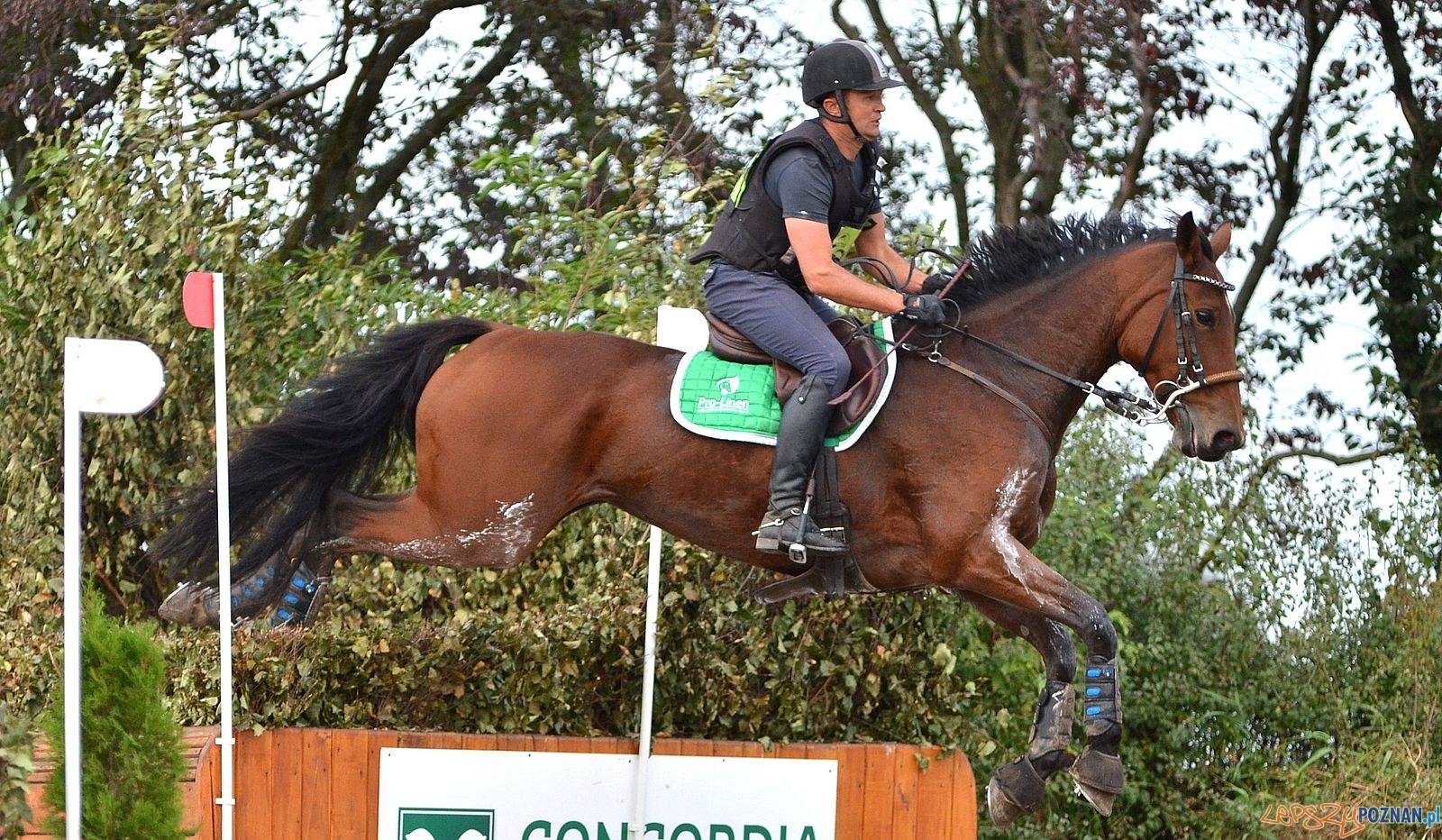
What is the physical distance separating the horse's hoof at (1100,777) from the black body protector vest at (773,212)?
5.80 ft

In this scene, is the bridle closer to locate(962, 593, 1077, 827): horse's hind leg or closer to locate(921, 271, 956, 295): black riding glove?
locate(921, 271, 956, 295): black riding glove

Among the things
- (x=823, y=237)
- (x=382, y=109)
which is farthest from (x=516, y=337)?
(x=382, y=109)

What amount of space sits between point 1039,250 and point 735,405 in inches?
46.8

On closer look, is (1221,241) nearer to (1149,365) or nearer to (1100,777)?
(1149,365)

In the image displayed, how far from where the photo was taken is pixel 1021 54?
11883 mm

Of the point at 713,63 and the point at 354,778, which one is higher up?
the point at 713,63

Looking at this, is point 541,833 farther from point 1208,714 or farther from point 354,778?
point 1208,714

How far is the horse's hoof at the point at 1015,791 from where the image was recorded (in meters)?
4.82

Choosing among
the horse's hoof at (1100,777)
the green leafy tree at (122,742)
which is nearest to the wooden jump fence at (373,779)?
the green leafy tree at (122,742)

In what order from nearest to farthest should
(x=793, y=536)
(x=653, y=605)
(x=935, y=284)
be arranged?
(x=793, y=536)
(x=935, y=284)
(x=653, y=605)

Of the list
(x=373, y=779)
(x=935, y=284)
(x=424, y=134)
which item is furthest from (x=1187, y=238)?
(x=424, y=134)

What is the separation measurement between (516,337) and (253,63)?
8.01 meters

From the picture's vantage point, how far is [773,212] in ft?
16.5

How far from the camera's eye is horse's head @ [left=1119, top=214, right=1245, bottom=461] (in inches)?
190
